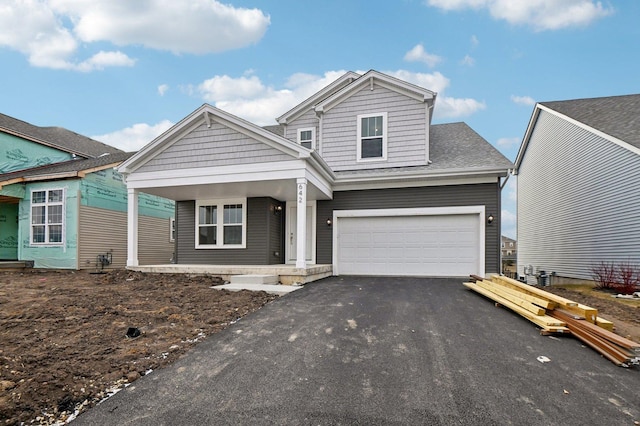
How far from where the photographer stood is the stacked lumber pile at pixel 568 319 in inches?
138

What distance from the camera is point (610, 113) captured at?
11648mm

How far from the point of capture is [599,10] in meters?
12.1

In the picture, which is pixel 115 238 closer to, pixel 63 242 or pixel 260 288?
pixel 63 242

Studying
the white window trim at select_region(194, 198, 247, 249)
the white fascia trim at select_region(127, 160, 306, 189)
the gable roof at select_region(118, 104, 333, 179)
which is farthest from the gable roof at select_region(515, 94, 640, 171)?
the white window trim at select_region(194, 198, 247, 249)

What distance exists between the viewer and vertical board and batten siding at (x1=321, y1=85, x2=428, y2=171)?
34.7 feet

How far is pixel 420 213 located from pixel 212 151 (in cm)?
633

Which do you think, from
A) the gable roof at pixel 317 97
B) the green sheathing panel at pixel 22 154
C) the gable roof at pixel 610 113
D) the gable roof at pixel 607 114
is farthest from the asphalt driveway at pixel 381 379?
the green sheathing panel at pixel 22 154

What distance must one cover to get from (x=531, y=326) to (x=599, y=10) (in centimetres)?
1386

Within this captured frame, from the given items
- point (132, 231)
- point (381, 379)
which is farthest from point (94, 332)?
point (132, 231)

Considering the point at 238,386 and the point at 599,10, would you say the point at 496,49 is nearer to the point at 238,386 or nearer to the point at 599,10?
the point at 599,10

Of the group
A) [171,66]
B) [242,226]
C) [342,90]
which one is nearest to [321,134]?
[342,90]

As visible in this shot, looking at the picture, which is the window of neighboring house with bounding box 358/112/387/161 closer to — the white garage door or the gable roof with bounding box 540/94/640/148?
the white garage door

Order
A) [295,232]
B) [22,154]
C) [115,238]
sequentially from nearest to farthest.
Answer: [295,232]
[115,238]
[22,154]

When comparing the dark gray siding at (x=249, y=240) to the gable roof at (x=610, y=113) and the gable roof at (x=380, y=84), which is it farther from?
the gable roof at (x=610, y=113)
